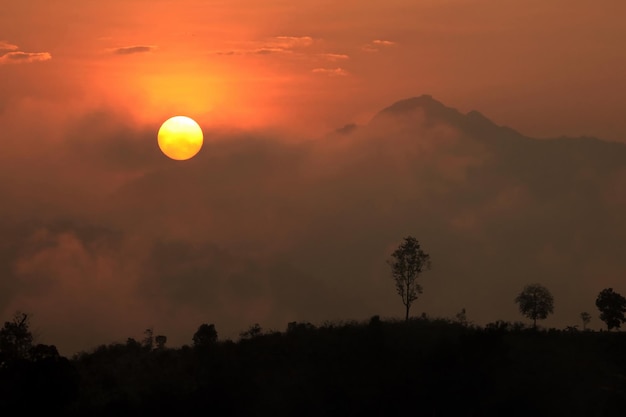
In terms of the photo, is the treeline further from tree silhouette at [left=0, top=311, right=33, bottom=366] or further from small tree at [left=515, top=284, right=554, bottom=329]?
small tree at [left=515, top=284, right=554, bottom=329]

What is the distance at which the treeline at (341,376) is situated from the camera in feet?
269

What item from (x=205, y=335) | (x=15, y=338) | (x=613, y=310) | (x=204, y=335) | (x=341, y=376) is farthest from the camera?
(x=613, y=310)

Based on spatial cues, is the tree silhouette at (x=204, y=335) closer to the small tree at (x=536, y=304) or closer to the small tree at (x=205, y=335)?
the small tree at (x=205, y=335)

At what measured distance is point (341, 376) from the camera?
A: 8900 cm

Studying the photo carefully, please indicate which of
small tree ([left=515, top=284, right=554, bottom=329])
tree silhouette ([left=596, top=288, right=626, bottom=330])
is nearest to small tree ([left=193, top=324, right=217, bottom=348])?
tree silhouette ([left=596, top=288, right=626, bottom=330])

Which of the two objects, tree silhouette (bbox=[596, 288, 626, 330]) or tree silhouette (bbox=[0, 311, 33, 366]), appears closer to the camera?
tree silhouette (bbox=[0, 311, 33, 366])

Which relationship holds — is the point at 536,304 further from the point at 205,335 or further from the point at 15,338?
the point at 15,338

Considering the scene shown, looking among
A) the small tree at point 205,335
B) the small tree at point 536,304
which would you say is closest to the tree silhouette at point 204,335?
the small tree at point 205,335

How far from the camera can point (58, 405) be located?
7925cm

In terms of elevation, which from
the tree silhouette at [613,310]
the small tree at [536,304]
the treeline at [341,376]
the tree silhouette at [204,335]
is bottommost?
the treeline at [341,376]

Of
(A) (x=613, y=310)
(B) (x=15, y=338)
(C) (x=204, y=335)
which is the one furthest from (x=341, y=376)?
(A) (x=613, y=310)

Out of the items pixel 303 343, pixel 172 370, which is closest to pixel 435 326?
pixel 303 343

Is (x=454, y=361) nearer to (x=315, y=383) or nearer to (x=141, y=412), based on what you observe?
(x=315, y=383)

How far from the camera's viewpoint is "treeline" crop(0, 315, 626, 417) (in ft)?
269
